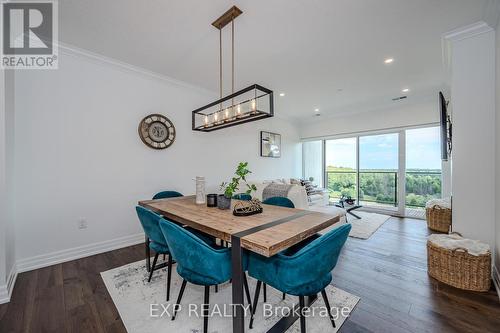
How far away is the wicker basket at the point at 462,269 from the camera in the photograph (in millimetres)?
2023

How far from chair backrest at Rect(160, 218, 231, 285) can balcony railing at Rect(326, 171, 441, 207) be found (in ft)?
18.4

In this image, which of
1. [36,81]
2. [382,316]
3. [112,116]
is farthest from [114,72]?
[382,316]

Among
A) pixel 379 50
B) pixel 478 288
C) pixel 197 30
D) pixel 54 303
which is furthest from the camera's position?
pixel 379 50

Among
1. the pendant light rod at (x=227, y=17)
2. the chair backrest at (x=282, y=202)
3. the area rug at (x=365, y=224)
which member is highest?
the pendant light rod at (x=227, y=17)

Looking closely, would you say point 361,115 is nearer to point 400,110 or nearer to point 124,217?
point 400,110

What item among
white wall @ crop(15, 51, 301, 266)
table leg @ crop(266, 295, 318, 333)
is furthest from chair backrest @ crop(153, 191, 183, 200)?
table leg @ crop(266, 295, 318, 333)

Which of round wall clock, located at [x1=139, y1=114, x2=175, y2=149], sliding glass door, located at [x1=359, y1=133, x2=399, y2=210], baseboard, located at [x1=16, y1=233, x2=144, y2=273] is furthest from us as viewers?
sliding glass door, located at [x1=359, y1=133, x2=399, y2=210]

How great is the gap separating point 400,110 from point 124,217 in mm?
6380

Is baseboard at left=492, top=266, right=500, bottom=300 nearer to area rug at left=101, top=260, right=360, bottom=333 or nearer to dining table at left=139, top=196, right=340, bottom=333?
area rug at left=101, top=260, right=360, bottom=333

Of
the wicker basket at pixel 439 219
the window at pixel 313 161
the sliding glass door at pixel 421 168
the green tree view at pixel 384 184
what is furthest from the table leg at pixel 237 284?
the window at pixel 313 161

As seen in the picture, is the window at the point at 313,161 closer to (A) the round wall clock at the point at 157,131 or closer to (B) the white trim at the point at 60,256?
(A) the round wall clock at the point at 157,131

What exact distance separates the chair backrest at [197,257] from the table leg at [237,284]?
0.11m

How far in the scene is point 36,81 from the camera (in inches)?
102

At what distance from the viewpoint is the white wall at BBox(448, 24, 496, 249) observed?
236 centimetres
